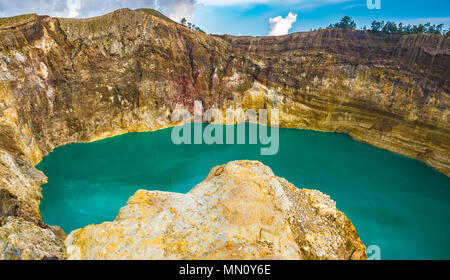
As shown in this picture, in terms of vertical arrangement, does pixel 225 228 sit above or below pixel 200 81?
below

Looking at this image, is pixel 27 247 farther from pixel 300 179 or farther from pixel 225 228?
pixel 300 179

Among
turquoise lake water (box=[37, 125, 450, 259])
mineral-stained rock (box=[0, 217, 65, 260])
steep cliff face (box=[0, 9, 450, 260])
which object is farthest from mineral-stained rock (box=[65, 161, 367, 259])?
steep cliff face (box=[0, 9, 450, 260])

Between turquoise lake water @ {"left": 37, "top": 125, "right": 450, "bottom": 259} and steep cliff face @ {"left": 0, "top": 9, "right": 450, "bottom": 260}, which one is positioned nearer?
turquoise lake water @ {"left": 37, "top": 125, "right": 450, "bottom": 259}

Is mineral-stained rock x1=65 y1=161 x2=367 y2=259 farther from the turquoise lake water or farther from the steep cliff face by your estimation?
the steep cliff face

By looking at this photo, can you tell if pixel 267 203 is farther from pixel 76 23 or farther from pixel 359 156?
pixel 76 23

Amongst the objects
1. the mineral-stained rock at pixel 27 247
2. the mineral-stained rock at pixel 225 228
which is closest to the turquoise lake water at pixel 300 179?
the mineral-stained rock at pixel 27 247

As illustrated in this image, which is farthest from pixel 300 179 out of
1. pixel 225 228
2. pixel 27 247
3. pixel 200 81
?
pixel 200 81
